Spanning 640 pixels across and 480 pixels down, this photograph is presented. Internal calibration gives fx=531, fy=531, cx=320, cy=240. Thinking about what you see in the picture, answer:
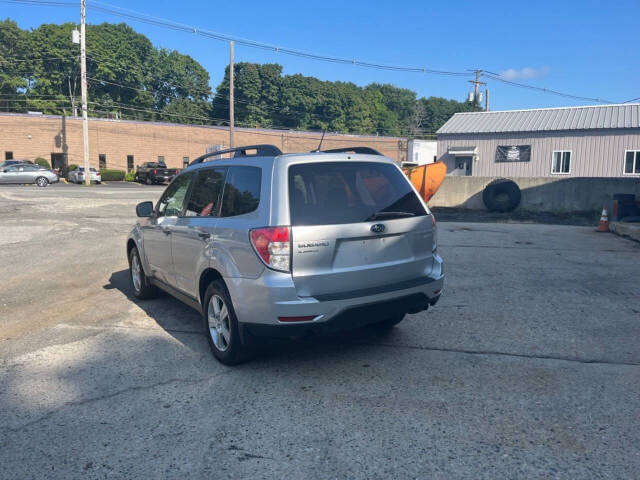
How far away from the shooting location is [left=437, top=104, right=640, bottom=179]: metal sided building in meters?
32.2

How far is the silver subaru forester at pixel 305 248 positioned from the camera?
3.98 meters

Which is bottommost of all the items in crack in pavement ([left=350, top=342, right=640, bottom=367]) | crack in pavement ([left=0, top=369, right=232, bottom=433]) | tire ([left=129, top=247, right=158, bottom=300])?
crack in pavement ([left=0, top=369, right=232, bottom=433])

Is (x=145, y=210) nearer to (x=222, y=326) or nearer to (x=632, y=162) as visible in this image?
(x=222, y=326)

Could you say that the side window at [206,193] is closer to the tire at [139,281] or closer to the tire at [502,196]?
the tire at [139,281]

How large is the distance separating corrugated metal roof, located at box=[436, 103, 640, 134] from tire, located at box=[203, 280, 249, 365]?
1336 inches

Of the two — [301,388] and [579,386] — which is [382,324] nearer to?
[301,388]

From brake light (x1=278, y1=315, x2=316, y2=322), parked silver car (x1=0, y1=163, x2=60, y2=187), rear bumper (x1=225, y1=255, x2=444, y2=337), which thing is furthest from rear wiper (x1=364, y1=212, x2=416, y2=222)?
parked silver car (x1=0, y1=163, x2=60, y2=187)

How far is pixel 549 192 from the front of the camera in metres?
19.9

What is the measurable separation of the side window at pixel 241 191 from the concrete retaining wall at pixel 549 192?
17.3 metres

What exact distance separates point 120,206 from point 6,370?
1690cm

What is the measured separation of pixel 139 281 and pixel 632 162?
3319 centimetres

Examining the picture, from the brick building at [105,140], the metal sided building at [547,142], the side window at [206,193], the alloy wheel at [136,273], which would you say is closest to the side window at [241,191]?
the side window at [206,193]

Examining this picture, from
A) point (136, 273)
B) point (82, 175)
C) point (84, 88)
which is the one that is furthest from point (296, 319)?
point (82, 175)

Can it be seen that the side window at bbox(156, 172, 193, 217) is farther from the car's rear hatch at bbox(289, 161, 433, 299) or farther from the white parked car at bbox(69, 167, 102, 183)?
the white parked car at bbox(69, 167, 102, 183)
